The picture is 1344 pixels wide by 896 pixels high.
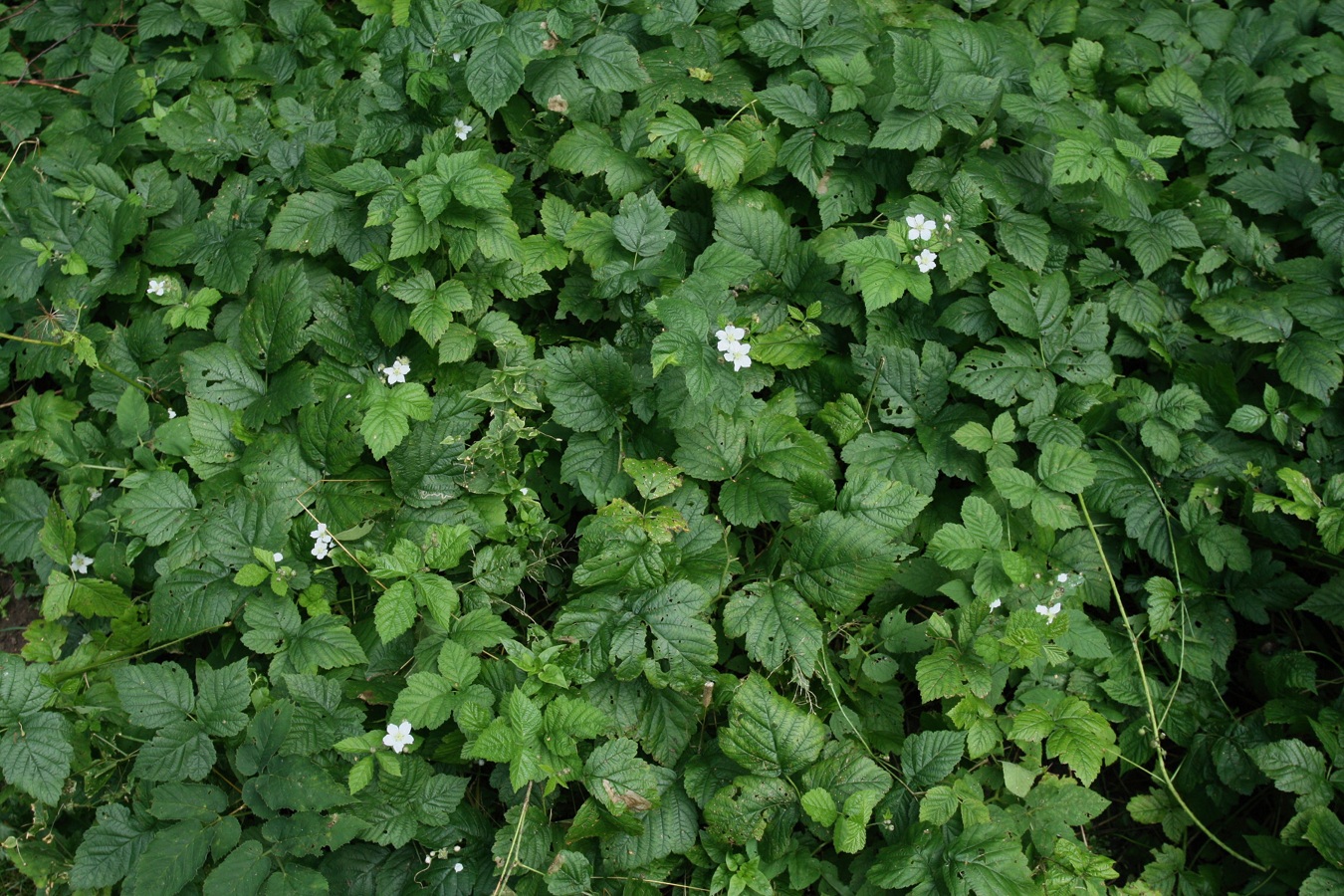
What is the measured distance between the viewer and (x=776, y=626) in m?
2.62

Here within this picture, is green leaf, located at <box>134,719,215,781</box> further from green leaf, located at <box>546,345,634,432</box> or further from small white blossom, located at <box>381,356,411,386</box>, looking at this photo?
green leaf, located at <box>546,345,634,432</box>

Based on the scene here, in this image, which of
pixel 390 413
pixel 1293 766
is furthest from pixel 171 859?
Answer: pixel 1293 766

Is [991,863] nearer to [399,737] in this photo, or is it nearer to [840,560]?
[840,560]

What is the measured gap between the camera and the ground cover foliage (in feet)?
8.38

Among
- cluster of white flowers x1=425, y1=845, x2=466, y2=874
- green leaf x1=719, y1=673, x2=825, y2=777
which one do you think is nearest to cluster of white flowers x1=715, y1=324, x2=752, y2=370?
green leaf x1=719, y1=673, x2=825, y2=777

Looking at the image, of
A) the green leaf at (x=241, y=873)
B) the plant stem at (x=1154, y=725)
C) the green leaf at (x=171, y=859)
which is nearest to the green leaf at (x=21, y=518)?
the green leaf at (x=171, y=859)

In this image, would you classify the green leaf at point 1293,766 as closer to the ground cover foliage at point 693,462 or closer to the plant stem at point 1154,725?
the ground cover foliage at point 693,462

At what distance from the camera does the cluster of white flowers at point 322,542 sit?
110 inches

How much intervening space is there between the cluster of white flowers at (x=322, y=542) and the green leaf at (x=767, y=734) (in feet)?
4.41

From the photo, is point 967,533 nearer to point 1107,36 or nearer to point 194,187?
point 1107,36

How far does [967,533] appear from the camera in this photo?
2818 millimetres

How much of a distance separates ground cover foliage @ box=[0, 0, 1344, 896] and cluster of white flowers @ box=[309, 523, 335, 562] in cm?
2

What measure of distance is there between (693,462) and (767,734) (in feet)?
2.80

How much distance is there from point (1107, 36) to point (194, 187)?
385cm
